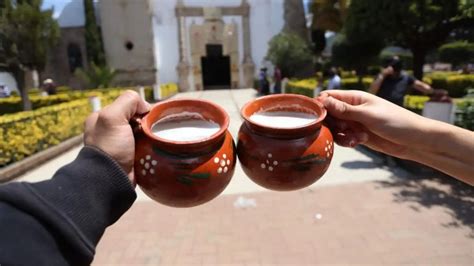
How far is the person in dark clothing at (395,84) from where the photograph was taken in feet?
15.8

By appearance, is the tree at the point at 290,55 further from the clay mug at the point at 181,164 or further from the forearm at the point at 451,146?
the clay mug at the point at 181,164

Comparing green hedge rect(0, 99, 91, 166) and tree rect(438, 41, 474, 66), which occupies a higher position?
tree rect(438, 41, 474, 66)

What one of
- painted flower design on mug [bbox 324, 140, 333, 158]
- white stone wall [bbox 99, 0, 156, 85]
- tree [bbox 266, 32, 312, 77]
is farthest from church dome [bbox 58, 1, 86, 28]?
painted flower design on mug [bbox 324, 140, 333, 158]

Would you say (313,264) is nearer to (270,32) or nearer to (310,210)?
(310,210)

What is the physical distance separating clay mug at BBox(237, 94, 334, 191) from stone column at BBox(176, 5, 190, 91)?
2245cm

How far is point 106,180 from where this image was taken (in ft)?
3.00

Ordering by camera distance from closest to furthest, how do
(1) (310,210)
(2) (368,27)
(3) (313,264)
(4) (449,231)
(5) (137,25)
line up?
(3) (313,264)
(4) (449,231)
(1) (310,210)
(2) (368,27)
(5) (137,25)

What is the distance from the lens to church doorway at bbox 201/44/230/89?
1003 inches

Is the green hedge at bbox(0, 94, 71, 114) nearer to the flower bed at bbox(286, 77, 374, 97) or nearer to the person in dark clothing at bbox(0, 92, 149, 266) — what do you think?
the flower bed at bbox(286, 77, 374, 97)

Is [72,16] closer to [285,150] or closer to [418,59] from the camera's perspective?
[418,59]

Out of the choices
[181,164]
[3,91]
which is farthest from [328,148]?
[3,91]

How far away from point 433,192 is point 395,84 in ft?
4.82

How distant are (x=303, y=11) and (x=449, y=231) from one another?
21121 mm

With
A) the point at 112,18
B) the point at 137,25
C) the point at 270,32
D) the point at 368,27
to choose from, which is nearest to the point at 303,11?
the point at 270,32
